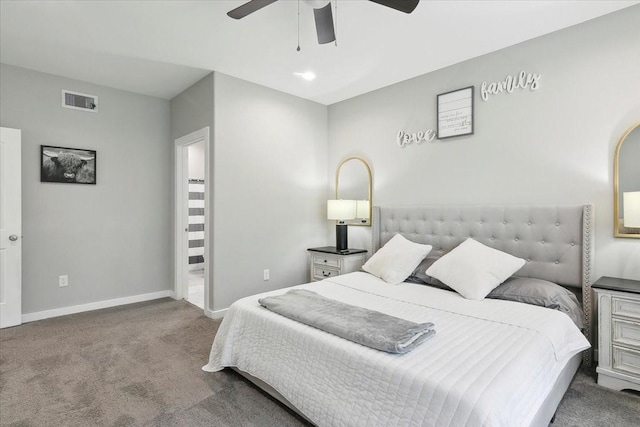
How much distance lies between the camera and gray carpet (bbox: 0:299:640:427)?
1.90 meters

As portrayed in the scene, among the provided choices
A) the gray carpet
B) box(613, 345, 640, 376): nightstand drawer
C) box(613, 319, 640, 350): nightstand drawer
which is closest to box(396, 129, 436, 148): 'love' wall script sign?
box(613, 319, 640, 350): nightstand drawer

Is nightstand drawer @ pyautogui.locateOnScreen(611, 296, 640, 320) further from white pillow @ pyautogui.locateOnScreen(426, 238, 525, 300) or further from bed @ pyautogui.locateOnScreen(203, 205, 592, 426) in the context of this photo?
white pillow @ pyautogui.locateOnScreen(426, 238, 525, 300)

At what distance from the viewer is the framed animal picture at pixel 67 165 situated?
11.7 ft

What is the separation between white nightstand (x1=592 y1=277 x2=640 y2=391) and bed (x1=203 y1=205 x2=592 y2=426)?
19cm

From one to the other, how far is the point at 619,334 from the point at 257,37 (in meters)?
3.38

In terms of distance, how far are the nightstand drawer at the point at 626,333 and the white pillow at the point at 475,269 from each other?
65cm

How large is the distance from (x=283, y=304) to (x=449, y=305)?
1.13 meters

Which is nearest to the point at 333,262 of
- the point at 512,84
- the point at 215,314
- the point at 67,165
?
the point at 215,314

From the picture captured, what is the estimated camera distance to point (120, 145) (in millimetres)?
4098

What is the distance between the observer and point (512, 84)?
9.58 ft

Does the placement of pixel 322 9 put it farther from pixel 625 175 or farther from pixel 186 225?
pixel 186 225

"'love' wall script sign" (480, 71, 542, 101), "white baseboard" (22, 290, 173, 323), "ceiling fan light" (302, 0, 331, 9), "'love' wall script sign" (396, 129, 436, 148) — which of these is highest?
"ceiling fan light" (302, 0, 331, 9)

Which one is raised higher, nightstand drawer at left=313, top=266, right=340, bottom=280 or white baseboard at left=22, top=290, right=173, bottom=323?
nightstand drawer at left=313, top=266, right=340, bottom=280

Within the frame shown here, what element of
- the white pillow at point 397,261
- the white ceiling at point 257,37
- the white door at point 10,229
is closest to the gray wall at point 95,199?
the white door at point 10,229
